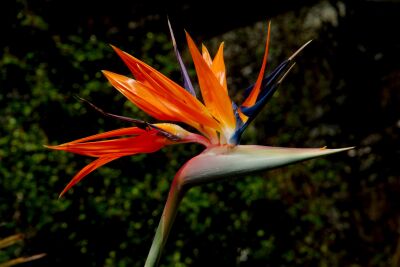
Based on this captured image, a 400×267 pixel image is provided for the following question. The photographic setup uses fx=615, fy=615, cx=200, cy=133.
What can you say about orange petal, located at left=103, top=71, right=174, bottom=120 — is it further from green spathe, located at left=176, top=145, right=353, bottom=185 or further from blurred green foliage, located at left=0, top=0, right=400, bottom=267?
blurred green foliage, located at left=0, top=0, right=400, bottom=267

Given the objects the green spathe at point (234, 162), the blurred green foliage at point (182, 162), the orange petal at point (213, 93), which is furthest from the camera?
the blurred green foliage at point (182, 162)

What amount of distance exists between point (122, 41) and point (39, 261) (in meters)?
1.06

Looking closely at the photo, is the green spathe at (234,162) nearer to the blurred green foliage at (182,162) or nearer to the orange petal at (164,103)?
the orange petal at (164,103)

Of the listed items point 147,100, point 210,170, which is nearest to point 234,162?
point 210,170

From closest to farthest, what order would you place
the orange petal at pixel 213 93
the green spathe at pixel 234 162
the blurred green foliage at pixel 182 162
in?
1. the green spathe at pixel 234 162
2. the orange petal at pixel 213 93
3. the blurred green foliage at pixel 182 162

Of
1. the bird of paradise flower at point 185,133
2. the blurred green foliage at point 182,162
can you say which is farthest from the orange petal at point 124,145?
the blurred green foliage at point 182,162

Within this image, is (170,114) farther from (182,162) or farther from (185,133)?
(182,162)

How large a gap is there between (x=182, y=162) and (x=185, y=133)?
177cm

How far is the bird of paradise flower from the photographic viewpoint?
2.50 ft

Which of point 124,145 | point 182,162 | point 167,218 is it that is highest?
point 182,162

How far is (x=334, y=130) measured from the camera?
10.4 feet

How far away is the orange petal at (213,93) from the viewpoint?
83cm

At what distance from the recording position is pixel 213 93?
84cm

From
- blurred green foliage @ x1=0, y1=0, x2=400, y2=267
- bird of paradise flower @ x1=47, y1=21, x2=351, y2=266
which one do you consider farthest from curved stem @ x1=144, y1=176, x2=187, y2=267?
blurred green foliage @ x1=0, y1=0, x2=400, y2=267
